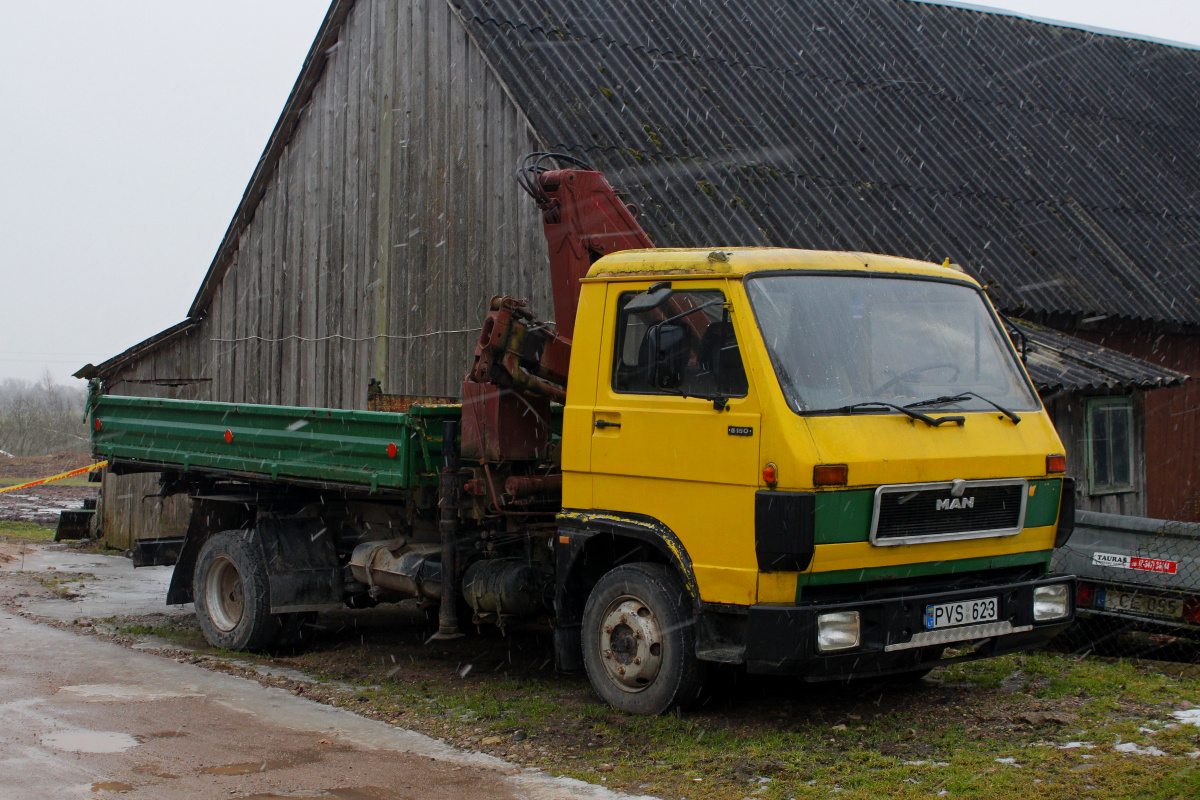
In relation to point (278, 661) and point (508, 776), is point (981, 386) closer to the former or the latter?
point (508, 776)

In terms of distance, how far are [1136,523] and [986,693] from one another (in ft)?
6.64

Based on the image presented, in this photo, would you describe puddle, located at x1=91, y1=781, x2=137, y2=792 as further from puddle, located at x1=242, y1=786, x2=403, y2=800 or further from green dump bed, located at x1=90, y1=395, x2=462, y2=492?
green dump bed, located at x1=90, y1=395, x2=462, y2=492

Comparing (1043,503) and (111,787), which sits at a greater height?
(1043,503)

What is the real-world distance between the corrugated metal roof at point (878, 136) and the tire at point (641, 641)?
5471mm

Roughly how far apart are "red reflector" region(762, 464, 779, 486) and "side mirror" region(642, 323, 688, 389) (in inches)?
29.3

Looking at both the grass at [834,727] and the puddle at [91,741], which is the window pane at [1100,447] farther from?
the puddle at [91,741]

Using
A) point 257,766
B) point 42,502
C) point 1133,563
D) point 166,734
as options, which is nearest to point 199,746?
point 166,734

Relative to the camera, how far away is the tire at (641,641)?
5.99m

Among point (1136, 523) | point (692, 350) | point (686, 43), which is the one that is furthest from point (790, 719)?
point (686, 43)

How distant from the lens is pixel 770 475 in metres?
5.49

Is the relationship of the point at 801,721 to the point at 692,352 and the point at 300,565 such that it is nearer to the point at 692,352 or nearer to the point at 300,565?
the point at 692,352

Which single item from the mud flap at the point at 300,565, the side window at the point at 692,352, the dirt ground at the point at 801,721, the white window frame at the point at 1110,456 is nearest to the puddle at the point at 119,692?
the dirt ground at the point at 801,721

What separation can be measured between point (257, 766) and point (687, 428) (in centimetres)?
265

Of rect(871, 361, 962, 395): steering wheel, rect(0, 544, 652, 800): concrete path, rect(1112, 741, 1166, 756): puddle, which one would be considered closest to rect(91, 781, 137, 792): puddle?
rect(0, 544, 652, 800): concrete path
